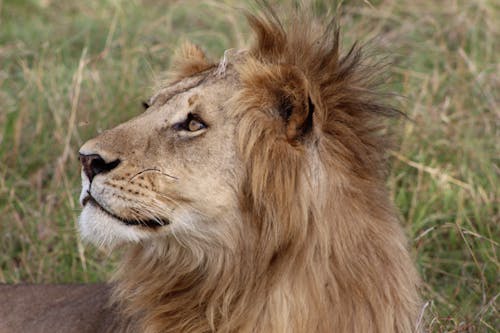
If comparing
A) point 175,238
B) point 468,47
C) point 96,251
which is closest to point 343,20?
point 468,47

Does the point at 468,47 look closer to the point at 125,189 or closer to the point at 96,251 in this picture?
the point at 96,251

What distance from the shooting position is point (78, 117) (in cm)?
564

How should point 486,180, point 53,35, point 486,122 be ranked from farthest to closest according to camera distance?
point 53,35 < point 486,122 < point 486,180

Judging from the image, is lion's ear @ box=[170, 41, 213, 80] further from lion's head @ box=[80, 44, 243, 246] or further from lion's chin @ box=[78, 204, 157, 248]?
lion's chin @ box=[78, 204, 157, 248]

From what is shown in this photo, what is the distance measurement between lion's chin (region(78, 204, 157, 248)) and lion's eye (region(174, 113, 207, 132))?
329 mm

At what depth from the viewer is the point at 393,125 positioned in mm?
3902

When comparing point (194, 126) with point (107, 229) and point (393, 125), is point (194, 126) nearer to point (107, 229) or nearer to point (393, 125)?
point (107, 229)

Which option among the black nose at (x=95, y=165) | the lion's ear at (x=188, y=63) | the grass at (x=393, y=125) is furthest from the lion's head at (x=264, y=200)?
the grass at (x=393, y=125)

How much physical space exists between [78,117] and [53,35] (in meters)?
1.89

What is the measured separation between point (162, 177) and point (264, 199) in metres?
0.31

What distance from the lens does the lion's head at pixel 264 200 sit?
9.38 feet

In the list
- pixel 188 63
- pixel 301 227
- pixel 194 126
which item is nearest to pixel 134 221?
pixel 194 126

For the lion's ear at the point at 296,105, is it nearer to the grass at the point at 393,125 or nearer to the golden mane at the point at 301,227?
the golden mane at the point at 301,227

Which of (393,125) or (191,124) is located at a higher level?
(191,124)
